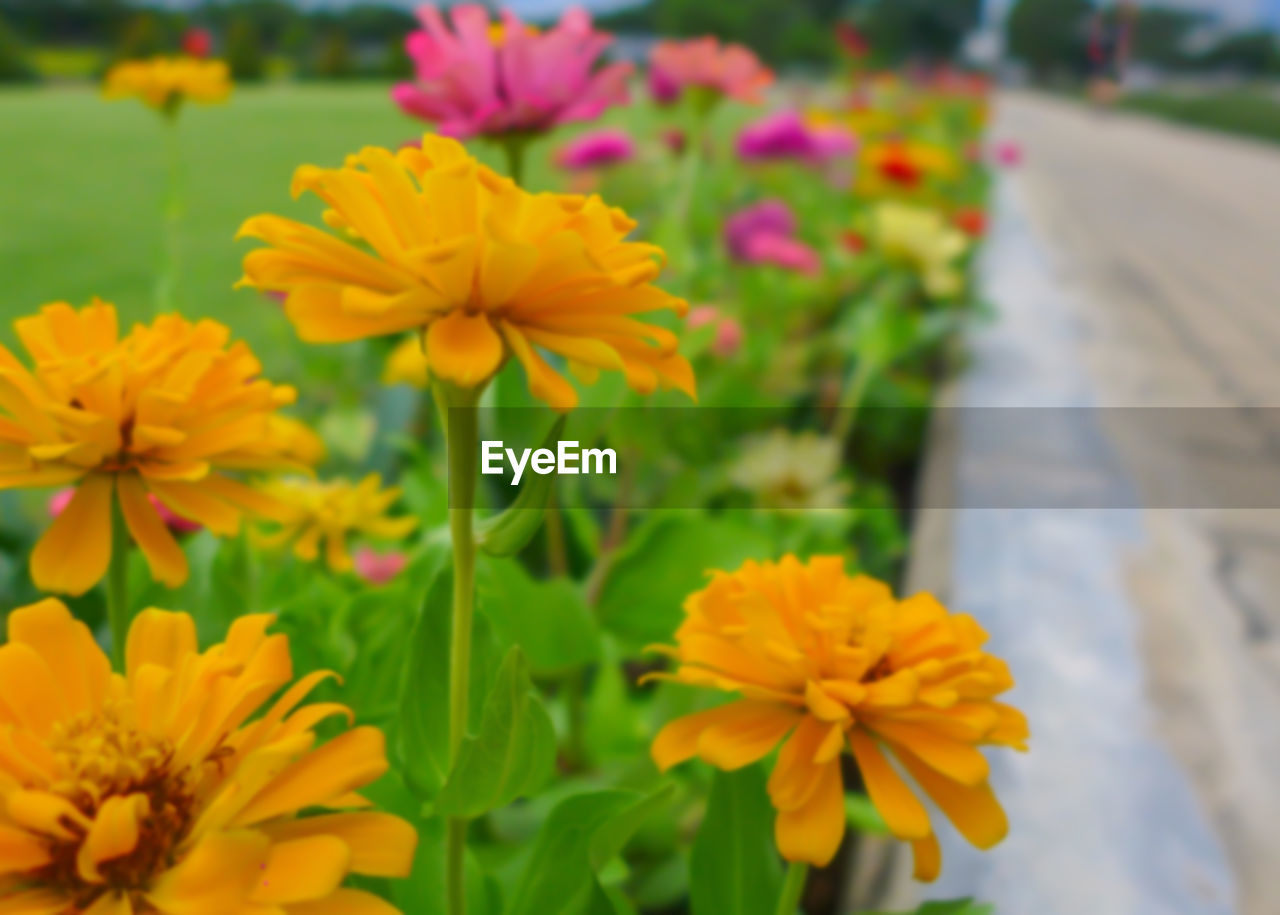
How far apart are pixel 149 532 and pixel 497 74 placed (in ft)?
0.79

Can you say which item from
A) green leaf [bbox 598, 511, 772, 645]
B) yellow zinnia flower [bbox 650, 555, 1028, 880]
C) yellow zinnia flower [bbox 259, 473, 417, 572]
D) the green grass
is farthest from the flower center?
the green grass

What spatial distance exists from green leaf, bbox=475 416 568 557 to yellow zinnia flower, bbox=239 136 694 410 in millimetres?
21

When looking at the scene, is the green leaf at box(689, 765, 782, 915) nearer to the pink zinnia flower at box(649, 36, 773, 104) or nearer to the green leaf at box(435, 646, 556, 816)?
the green leaf at box(435, 646, 556, 816)

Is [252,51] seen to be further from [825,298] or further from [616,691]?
[616,691]

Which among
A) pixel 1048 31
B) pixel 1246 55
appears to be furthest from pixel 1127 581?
pixel 1246 55

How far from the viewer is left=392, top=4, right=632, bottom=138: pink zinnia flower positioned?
424 millimetres

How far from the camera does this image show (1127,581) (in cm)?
87

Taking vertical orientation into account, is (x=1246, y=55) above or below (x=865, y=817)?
below

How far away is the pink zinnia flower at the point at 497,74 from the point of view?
424mm

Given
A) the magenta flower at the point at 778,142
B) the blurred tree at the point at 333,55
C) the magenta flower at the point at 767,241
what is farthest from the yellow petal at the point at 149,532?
the blurred tree at the point at 333,55

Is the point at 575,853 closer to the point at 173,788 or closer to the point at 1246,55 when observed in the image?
the point at 173,788

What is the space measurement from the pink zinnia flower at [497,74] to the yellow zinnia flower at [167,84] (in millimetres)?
351

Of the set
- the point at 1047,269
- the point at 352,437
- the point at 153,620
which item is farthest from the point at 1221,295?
the point at 153,620

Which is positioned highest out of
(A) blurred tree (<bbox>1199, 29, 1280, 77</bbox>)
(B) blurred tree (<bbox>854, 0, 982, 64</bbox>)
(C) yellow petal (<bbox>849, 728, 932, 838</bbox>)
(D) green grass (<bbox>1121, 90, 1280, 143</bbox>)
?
(C) yellow petal (<bbox>849, 728, 932, 838</bbox>)
